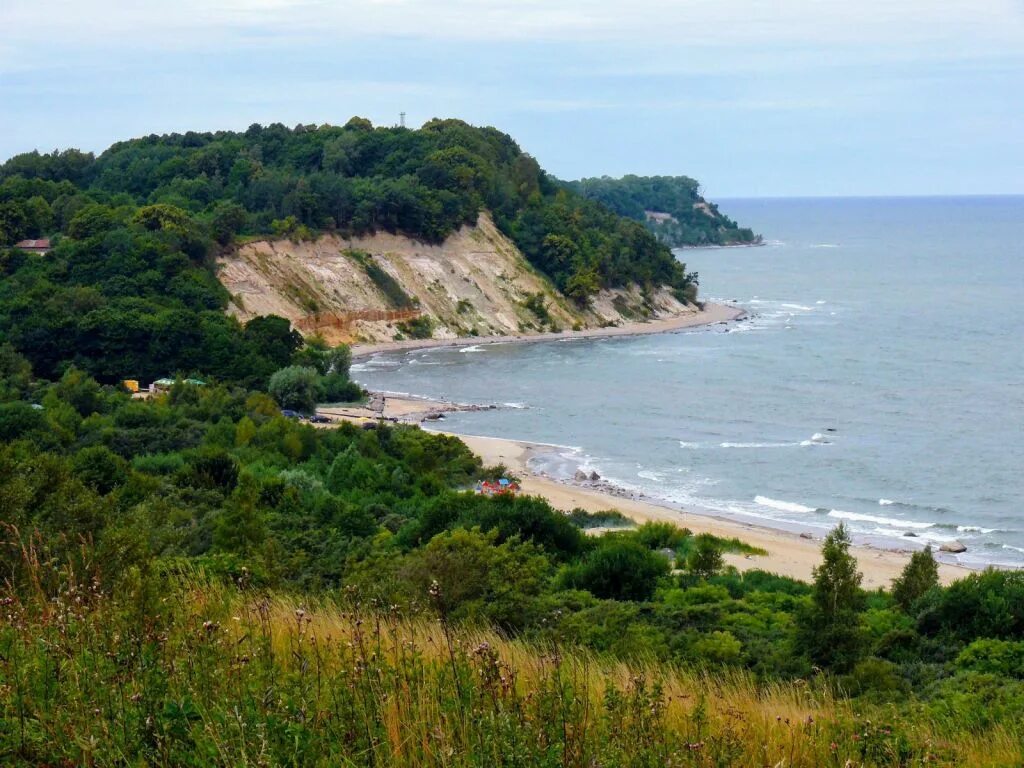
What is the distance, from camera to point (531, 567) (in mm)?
17234

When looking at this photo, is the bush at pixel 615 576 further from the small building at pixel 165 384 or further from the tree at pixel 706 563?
the small building at pixel 165 384

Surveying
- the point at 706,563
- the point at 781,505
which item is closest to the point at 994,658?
the point at 706,563

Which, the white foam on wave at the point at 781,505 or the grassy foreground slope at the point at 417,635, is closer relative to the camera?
the grassy foreground slope at the point at 417,635

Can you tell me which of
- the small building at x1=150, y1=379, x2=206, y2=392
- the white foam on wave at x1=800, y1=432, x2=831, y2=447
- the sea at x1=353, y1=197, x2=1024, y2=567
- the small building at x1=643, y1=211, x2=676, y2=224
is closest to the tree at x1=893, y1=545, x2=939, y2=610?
the sea at x1=353, y1=197, x2=1024, y2=567

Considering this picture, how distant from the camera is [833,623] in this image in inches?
588

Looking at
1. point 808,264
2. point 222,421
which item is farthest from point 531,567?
point 808,264

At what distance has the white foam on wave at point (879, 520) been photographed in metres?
35.3

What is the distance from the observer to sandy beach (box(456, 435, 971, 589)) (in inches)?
1109

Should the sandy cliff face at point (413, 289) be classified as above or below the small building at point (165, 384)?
above

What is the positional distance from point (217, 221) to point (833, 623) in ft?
217

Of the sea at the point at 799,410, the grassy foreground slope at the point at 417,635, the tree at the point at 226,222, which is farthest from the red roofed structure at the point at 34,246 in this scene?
the grassy foreground slope at the point at 417,635

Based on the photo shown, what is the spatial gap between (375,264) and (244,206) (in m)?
10.1

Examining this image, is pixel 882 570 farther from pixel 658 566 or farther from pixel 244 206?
pixel 244 206

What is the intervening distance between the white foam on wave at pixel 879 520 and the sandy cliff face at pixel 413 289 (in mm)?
42177
